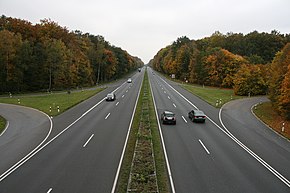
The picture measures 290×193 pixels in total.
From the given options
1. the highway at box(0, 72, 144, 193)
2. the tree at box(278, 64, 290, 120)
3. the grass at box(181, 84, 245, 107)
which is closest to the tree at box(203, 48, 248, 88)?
the grass at box(181, 84, 245, 107)

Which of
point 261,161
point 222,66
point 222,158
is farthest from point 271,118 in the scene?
point 222,66

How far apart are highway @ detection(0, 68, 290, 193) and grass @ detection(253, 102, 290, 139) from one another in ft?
4.05

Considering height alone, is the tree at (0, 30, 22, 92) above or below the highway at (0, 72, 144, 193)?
above

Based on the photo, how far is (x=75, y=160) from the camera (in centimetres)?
1683

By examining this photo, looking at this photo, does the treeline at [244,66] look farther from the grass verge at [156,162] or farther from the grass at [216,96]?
the grass verge at [156,162]

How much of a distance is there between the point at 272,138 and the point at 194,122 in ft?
26.4

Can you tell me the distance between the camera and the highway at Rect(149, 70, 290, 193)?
44.7ft

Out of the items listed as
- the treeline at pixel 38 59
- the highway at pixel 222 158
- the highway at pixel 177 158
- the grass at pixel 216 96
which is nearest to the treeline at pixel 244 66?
the grass at pixel 216 96

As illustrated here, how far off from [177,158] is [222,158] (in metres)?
3.09

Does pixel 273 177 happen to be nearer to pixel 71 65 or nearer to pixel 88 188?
pixel 88 188

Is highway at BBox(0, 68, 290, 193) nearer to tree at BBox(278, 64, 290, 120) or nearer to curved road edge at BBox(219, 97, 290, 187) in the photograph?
curved road edge at BBox(219, 97, 290, 187)

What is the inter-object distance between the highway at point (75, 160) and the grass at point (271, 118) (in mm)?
15412

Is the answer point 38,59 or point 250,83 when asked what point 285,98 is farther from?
point 38,59

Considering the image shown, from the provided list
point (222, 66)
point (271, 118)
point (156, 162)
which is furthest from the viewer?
point (222, 66)
